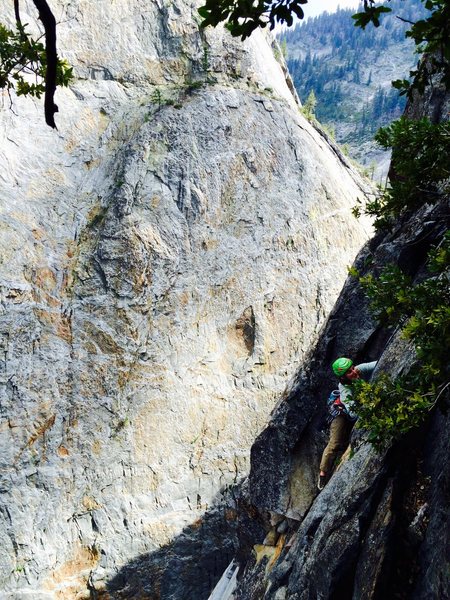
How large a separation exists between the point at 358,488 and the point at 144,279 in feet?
54.4

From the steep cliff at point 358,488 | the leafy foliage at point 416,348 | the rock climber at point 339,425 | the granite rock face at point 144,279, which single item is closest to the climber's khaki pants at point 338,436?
the rock climber at point 339,425

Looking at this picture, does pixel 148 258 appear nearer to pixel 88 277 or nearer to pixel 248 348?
pixel 88 277

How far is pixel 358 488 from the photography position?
8625mm

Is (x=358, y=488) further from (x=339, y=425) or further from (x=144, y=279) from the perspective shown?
(x=144, y=279)

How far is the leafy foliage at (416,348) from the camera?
5512mm

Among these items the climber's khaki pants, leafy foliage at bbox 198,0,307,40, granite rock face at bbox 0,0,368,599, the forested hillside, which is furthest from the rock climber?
the forested hillside

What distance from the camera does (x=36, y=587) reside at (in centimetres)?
1839

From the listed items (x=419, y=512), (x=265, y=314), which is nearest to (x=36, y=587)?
(x=265, y=314)

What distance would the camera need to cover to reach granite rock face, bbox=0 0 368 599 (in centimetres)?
2025

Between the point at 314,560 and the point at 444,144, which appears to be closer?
the point at 444,144

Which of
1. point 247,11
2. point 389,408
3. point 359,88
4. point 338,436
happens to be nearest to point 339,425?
point 338,436

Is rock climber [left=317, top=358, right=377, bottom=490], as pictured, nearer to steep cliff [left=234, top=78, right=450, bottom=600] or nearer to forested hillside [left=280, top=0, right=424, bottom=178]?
steep cliff [left=234, top=78, right=450, bottom=600]

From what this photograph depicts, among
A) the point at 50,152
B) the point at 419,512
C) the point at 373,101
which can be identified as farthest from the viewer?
the point at 373,101

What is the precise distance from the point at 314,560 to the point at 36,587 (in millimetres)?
13034
